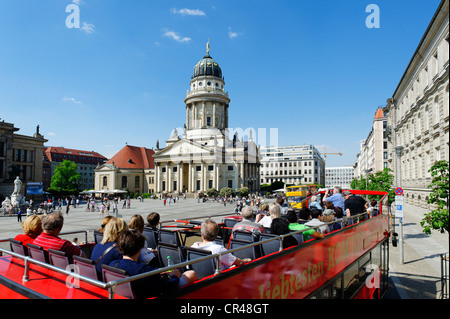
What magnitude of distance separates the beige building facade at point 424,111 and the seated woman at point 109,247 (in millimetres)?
18740

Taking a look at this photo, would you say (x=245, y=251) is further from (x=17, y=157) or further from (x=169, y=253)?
(x=17, y=157)

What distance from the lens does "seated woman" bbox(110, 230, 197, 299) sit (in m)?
2.54

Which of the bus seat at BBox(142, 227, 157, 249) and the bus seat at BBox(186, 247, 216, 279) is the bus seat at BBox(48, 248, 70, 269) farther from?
the bus seat at BBox(142, 227, 157, 249)

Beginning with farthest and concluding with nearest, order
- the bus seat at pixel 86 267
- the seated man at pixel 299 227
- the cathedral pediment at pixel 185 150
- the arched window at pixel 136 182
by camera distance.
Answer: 1. the arched window at pixel 136 182
2. the cathedral pediment at pixel 185 150
3. the seated man at pixel 299 227
4. the bus seat at pixel 86 267

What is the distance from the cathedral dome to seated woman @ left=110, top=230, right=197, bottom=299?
89.9 m

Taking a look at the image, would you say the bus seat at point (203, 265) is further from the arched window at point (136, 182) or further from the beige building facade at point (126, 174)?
the arched window at point (136, 182)

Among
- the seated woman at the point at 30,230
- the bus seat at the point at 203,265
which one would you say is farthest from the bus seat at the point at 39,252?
the bus seat at the point at 203,265

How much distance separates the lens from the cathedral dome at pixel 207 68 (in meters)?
89.1

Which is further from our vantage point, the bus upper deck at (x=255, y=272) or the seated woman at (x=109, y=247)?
the seated woman at (x=109, y=247)

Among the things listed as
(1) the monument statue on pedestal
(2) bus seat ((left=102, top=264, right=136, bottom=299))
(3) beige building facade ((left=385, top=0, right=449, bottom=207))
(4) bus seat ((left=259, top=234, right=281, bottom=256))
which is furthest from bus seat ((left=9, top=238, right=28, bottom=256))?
(1) the monument statue on pedestal

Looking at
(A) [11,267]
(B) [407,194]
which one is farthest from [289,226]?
(B) [407,194]

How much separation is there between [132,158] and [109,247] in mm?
91592

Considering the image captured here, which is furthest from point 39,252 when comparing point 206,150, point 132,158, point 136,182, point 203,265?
point 132,158
